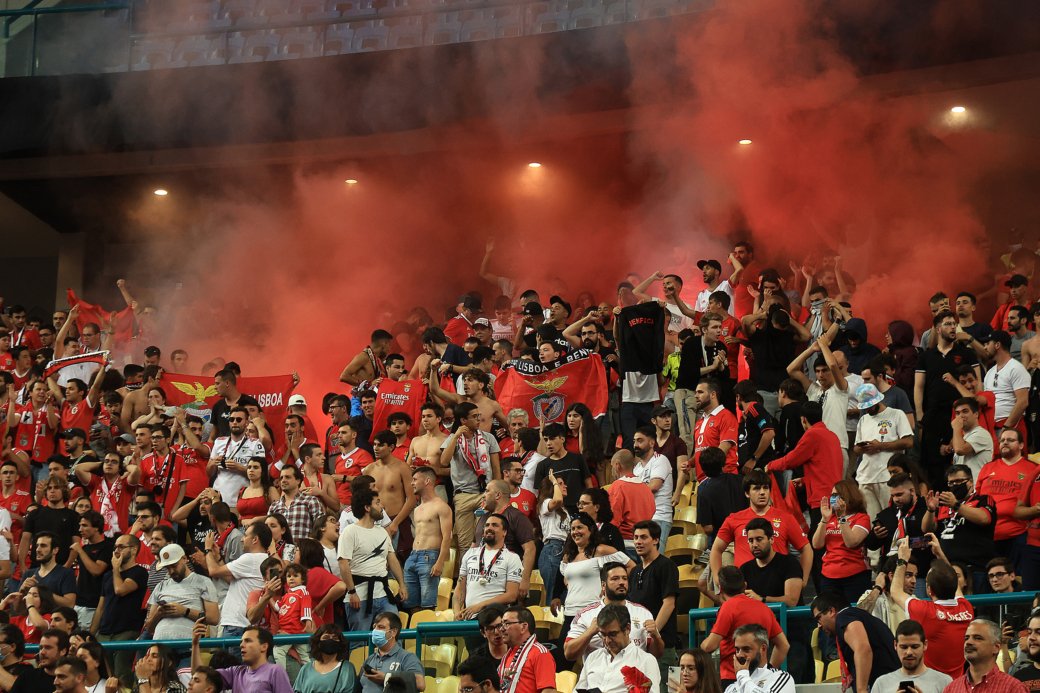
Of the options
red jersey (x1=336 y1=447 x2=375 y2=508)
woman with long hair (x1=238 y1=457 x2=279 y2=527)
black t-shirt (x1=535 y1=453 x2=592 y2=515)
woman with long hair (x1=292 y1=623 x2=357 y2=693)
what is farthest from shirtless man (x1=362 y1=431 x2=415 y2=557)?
woman with long hair (x1=292 y1=623 x2=357 y2=693)

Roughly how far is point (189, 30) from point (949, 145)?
9.47 m

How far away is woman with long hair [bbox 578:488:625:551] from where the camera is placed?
354 inches

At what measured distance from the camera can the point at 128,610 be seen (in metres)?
9.85

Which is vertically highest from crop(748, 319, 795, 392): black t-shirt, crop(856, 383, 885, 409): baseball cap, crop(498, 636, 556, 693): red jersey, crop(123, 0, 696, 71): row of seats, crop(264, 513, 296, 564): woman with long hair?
crop(123, 0, 696, 71): row of seats

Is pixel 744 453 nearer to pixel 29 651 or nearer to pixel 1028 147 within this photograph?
pixel 29 651

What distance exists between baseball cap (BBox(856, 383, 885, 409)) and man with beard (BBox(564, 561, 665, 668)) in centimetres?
336

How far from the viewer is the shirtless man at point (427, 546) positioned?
32.8ft

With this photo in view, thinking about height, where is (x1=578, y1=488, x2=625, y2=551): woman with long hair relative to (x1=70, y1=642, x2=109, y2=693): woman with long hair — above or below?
above

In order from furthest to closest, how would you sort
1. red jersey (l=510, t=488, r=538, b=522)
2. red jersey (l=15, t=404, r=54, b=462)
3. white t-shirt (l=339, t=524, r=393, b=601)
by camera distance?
1. red jersey (l=15, t=404, r=54, b=462)
2. red jersey (l=510, t=488, r=538, b=522)
3. white t-shirt (l=339, t=524, r=393, b=601)

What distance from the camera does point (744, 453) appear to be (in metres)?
10.6

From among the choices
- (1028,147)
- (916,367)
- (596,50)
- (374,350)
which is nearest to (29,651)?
(374,350)

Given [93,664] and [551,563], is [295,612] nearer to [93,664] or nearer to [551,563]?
[93,664]

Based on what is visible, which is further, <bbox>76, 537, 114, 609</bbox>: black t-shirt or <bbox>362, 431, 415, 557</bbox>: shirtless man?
<bbox>362, 431, 415, 557</bbox>: shirtless man

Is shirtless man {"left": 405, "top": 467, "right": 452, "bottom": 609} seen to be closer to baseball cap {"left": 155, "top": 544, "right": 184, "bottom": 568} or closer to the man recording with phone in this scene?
baseball cap {"left": 155, "top": 544, "right": 184, "bottom": 568}
